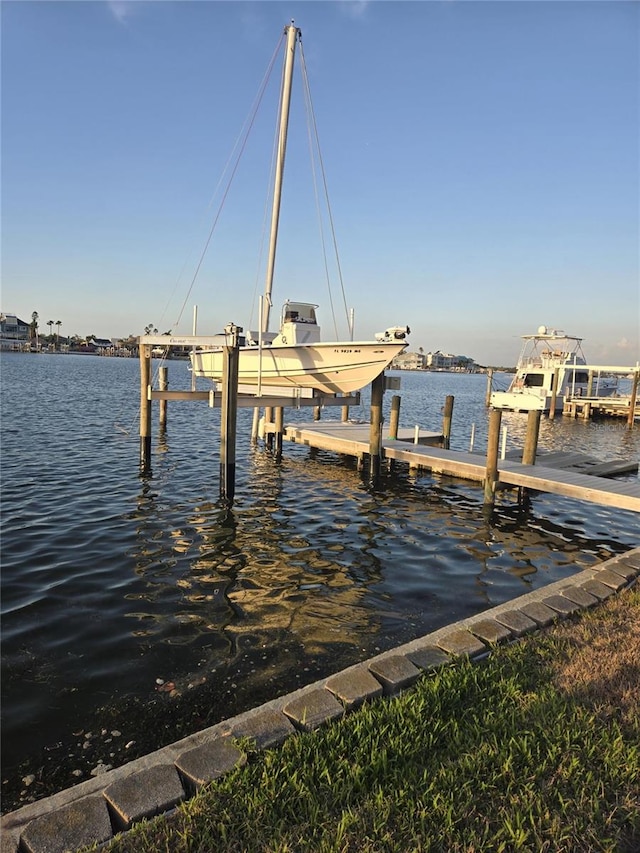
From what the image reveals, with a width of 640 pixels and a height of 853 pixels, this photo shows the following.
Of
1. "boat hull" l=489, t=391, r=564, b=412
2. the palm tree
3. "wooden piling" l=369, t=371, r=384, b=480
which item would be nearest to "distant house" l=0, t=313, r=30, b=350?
the palm tree

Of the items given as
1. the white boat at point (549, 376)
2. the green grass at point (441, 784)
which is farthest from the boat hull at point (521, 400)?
the green grass at point (441, 784)

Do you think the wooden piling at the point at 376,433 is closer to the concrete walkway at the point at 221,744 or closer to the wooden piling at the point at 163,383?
the wooden piling at the point at 163,383

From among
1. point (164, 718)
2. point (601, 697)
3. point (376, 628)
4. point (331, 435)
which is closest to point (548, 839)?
point (601, 697)

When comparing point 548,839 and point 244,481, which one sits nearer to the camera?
point 548,839

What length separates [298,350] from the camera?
676 inches

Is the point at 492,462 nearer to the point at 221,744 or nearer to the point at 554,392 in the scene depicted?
the point at 221,744

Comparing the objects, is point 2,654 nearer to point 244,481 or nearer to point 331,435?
point 244,481

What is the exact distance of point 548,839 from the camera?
114 inches

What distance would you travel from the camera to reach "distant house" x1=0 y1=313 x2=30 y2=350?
6900 inches

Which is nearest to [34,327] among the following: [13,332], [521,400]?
[13,332]

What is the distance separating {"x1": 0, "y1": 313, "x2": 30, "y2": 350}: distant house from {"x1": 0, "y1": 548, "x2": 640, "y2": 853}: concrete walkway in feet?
650

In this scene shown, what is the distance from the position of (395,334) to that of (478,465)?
4414mm

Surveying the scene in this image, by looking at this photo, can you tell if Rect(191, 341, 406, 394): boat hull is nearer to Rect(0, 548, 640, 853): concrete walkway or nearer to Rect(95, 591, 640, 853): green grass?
Rect(0, 548, 640, 853): concrete walkway

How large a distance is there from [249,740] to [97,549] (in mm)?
6962
